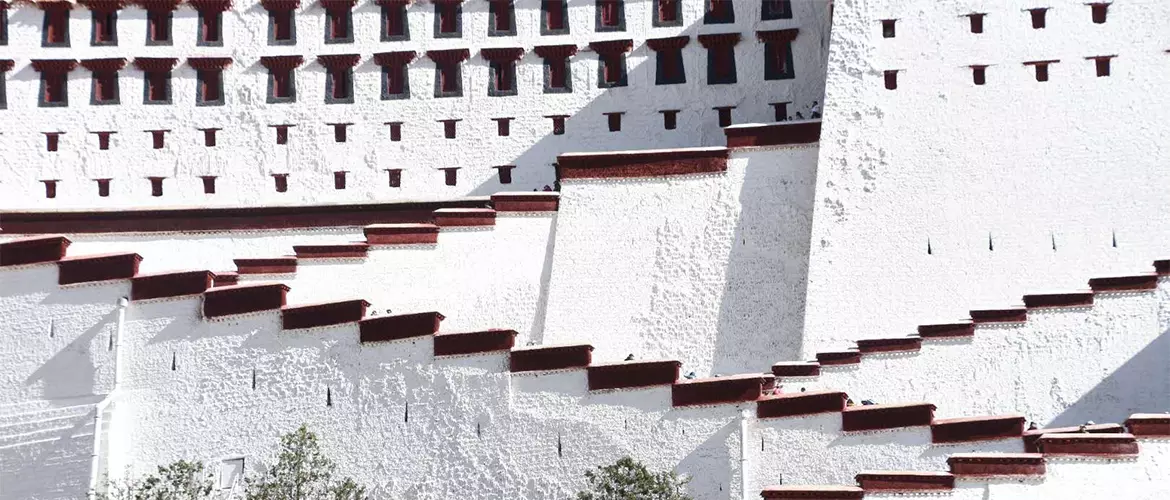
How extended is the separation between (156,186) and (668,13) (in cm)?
902

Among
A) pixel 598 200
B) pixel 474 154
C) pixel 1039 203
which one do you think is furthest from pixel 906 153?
pixel 474 154

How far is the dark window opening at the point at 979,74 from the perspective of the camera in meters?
34.5

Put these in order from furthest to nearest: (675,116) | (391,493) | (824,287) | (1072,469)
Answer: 1. (675,116)
2. (824,287)
3. (391,493)
4. (1072,469)

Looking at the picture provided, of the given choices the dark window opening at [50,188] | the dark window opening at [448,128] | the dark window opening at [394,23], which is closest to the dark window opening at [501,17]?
the dark window opening at [394,23]

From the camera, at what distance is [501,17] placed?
39562mm

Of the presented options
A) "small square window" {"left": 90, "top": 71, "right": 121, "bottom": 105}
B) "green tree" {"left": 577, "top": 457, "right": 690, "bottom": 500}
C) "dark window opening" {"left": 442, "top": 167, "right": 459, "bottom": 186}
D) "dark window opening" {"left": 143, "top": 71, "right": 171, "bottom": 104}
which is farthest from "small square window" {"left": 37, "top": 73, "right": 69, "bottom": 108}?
"green tree" {"left": 577, "top": 457, "right": 690, "bottom": 500}

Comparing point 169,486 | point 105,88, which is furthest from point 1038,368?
point 105,88

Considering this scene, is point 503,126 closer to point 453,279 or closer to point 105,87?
point 453,279

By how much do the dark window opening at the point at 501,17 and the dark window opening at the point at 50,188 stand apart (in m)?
7.68

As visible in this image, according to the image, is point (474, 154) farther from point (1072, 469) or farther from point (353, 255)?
point (1072, 469)

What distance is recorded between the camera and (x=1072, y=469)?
88.5 feet

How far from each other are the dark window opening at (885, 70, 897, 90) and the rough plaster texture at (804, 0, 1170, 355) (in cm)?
9

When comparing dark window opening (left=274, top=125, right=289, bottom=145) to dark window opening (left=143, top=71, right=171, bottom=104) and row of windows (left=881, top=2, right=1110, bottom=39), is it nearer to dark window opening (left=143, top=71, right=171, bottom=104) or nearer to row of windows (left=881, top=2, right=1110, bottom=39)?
dark window opening (left=143, top=71, right=171, bottom=104)

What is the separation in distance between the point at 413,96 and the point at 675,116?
14.6ft
